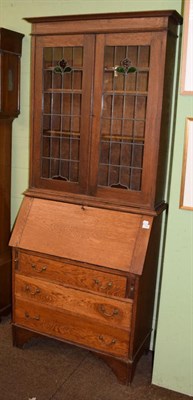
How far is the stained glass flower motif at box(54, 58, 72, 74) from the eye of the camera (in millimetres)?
2652

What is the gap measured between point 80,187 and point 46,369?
1168mm

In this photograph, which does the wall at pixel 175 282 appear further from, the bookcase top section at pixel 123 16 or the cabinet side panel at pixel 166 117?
the bookcase top section at pixel 123 16

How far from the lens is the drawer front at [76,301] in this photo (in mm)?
2533

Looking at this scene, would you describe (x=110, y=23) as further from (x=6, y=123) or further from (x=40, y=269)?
(x=40, y=269)

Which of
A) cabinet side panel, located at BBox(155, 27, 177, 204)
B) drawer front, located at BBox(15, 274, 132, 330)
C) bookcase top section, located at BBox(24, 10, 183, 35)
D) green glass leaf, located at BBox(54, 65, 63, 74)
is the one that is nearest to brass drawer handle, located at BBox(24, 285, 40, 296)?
drawer front, located at BBox(15, 274, 132, 330)

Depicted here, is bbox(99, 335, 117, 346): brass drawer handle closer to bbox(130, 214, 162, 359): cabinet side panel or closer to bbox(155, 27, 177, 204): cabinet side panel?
bbox(130, 214, 162, 359): cabinet side panel

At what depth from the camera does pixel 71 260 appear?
261 centimetres

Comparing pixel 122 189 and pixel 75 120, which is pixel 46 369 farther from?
pixel 75 120

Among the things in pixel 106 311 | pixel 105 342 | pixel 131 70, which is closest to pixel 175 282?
pixel 106 311

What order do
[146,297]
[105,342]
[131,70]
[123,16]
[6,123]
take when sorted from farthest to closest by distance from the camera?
[6,123], [146,297], [105,342], [131,70], [123,16]

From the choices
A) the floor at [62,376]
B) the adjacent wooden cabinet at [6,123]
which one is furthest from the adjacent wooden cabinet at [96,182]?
the adjacent wooden cabinet at [6,123]

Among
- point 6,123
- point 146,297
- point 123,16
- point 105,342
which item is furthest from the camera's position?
point 6,123

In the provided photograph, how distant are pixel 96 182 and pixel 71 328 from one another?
927 millimetres

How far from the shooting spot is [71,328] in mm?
2703
